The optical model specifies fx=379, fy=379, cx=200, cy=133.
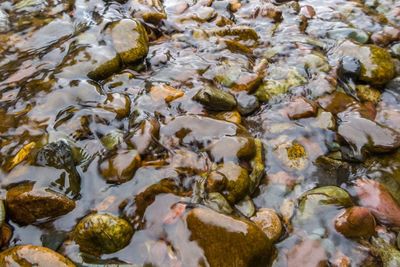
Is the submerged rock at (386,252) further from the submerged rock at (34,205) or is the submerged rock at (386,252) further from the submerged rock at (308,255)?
the submerged rock at (34,205)

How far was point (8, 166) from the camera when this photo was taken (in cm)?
366

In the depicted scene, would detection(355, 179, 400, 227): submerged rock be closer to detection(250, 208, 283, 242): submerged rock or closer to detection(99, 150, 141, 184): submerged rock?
detection(250, 208, 283, 242): submerged rock

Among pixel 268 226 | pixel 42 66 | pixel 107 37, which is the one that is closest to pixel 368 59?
pixel 268 226

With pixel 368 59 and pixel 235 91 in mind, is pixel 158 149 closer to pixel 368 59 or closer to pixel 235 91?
pixel 235 91

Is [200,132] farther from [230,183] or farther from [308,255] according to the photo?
[308,255]

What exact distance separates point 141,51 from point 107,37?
1.72ft

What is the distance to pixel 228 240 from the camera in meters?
2.98

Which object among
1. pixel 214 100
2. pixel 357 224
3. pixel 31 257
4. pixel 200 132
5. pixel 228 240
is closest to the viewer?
pixel 31 257

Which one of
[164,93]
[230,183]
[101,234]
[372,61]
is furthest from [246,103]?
[101,234]

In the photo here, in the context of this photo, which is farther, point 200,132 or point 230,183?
point 200,132

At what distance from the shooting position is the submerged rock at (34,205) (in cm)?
322

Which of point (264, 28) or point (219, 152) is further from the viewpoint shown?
point (264, 28)

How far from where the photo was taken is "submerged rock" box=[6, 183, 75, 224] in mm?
3219

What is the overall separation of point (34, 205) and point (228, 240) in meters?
1.67
